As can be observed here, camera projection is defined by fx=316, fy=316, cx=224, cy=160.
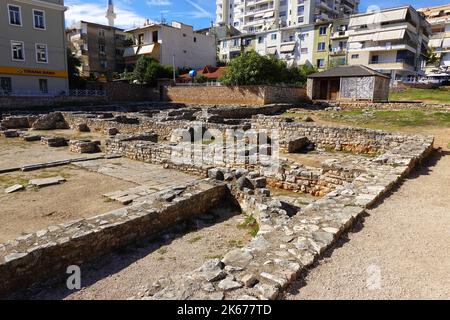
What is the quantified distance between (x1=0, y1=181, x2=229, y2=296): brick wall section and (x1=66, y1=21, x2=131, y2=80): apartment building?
45.8 m

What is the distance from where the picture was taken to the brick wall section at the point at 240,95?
29.7 meters

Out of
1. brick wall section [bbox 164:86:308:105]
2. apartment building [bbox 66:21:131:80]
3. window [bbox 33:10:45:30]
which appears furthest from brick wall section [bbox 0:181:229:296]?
apartment building [bbox 66:21:131:80]

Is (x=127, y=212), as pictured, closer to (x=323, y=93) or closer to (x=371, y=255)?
(x=371, y=255)

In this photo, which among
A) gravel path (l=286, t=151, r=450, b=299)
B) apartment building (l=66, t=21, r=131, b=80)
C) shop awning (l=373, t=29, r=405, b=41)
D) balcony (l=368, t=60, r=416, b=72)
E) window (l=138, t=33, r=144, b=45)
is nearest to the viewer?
gravel path (l=286, t=151, r=450, b=299)

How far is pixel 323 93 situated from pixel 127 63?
3199 centimetres

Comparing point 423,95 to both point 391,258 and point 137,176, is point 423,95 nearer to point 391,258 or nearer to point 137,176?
point 137,176

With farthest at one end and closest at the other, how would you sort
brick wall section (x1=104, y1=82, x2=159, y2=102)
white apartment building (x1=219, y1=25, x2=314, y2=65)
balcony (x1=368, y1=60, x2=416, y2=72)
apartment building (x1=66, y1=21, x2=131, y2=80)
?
1. white apartment building (x1=219, y1=25, x2=314, y2=65)
2. apartment building (x1=66, y1=21, x2=131, y2=80)
3. balcony (x1=368, y1=60, x2=416, y2=72)
4. brick wall section (x1=104, y1=82, x2=159, y2=102)

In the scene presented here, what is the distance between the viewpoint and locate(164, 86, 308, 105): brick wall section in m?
29.7

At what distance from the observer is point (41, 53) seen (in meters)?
30.0

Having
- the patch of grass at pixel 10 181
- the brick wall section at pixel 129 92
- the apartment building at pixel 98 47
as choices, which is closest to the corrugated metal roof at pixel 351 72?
the brick wall section at pixel 129 92

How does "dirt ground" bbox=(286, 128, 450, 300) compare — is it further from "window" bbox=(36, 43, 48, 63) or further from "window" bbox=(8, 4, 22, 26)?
"window" bbox=(8, 4, 22, 26)

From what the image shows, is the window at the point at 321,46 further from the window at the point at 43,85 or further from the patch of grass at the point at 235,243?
the patch of grass at the point at 235,243

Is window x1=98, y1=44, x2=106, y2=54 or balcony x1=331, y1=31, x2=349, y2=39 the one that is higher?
balcony x1=331, y1=31, x2=349, y2=39
